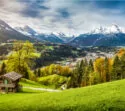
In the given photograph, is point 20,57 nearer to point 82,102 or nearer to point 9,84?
point 9,84

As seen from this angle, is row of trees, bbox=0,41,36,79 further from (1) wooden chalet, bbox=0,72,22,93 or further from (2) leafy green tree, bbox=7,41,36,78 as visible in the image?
Answer: (1) wooden chalet, bbox=0,72,22,93

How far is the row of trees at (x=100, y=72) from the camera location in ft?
422

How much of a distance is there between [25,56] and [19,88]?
30376 millimetres

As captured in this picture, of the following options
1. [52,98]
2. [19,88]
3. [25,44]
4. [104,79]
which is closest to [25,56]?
[25,44]

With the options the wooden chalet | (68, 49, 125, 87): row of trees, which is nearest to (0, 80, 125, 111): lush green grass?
the wooden chalet

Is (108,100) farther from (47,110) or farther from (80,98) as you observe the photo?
(47,110)

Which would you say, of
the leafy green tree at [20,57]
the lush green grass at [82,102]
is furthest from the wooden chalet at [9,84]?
the lush green grass at [82,102]

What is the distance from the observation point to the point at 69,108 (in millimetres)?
43594

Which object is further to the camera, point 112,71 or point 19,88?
point 112,71

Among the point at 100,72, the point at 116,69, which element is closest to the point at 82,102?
the point at 116,69

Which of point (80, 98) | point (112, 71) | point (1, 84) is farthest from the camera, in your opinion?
point (112, 71)

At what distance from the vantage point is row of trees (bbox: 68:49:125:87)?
12862cm

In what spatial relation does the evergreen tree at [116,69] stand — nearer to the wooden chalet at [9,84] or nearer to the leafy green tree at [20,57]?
the leafy green tree at [20,57]

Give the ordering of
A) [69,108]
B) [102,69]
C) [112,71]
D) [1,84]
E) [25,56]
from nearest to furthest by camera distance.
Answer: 1. [69,108]
2. [1,84]
3. [25,56]
4. [112,71]
5. [102,69]
